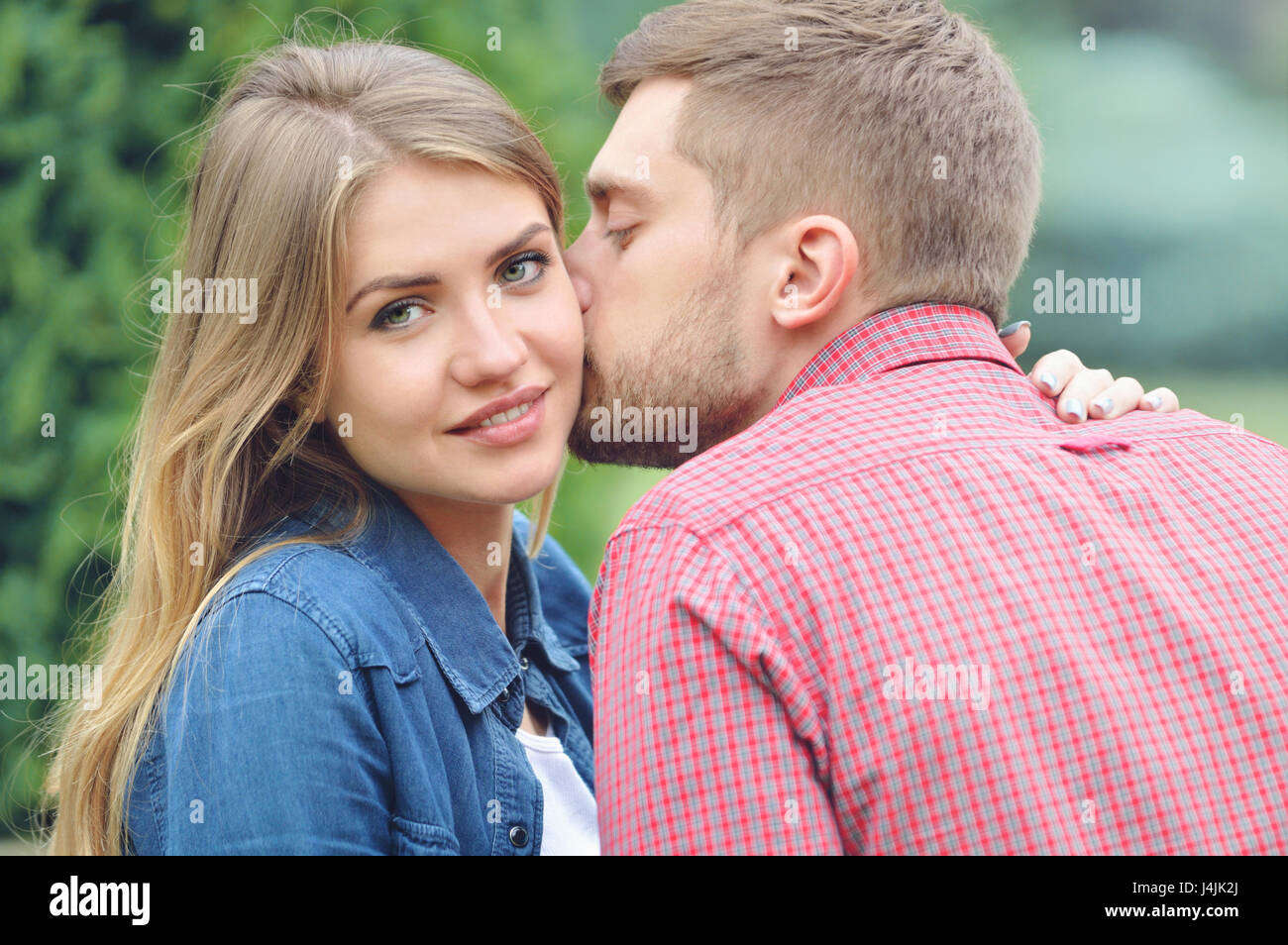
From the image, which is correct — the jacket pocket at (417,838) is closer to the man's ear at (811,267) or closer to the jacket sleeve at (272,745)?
the jacket sleeve at (272,745)

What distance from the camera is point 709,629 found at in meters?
1.47

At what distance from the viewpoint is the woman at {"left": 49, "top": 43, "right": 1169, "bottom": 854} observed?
1902mm

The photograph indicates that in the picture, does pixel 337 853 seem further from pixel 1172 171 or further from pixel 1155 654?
pixel 1172 171

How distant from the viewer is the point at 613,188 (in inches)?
90.0

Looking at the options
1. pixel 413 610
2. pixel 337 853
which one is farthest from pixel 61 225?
pixel 337 853

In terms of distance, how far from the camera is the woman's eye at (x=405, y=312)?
209 cm

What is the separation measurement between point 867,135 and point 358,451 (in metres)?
1.08

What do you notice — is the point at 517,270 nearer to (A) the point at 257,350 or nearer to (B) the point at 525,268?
(B) the point at 525,268

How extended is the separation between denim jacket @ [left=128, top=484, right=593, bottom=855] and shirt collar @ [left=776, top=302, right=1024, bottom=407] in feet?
2.40

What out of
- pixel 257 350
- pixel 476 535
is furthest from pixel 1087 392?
pixel 257 350

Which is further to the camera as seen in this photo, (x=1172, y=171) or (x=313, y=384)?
(x=1172, y=171)

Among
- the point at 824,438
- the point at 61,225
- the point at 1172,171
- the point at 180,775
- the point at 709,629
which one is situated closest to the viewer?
the point at 709,629

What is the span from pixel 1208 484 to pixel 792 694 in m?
0.76

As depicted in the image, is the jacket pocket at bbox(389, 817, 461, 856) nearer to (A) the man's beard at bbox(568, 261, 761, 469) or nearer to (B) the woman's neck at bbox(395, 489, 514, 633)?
(B) the woman's neck at bbox(395, 489, 514, 633)
